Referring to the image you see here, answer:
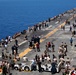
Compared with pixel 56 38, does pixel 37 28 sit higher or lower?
higher

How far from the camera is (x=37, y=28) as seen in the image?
79.7 meters

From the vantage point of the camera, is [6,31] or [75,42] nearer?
[75,42]

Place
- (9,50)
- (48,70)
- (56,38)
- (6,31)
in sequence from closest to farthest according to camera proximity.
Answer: (48,70), (9,50), (56,38), (6,31)

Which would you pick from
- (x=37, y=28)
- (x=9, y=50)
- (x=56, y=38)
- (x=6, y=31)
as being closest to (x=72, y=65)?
(x=9, y=50)

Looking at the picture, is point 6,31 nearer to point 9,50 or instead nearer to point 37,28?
point 37,28

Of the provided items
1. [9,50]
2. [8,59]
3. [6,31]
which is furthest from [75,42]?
[6,31]

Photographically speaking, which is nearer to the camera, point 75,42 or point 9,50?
point 9,50

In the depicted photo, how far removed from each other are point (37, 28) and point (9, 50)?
2688 centimetres

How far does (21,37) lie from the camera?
6669 cm

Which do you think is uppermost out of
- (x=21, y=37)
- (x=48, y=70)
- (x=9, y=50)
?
(x=21, y=37)

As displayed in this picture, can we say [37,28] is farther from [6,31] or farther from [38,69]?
[6,31]

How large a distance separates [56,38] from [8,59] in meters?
21.4

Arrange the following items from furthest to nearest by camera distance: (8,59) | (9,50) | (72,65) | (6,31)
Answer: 1. (6,31)
2. (9,50)
3. (8,59)
4. (72,65)

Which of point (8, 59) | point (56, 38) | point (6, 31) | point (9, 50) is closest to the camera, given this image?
point (8, 59)
